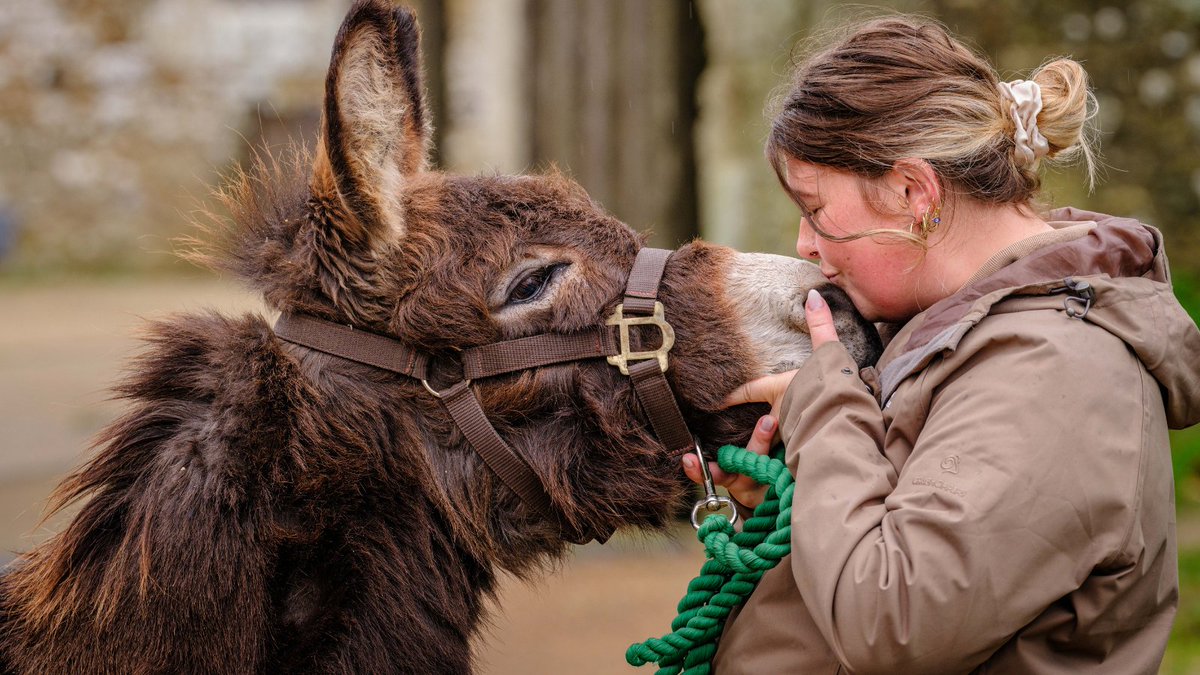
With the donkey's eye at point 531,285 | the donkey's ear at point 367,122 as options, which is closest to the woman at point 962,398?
the donkey's eye at point 531,285

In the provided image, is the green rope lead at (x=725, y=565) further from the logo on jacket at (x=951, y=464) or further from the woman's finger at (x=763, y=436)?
the logo on jacket at (x=951, y=464)

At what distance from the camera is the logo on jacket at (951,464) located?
1.74 m

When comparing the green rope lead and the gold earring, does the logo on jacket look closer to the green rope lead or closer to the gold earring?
the green rope lead

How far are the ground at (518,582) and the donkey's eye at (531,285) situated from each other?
0.67 meters

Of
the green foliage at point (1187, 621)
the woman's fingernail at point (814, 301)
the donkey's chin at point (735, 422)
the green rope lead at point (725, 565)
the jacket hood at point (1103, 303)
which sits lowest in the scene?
the green foliage at point (1187, 621)

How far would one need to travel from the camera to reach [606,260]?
2428mm

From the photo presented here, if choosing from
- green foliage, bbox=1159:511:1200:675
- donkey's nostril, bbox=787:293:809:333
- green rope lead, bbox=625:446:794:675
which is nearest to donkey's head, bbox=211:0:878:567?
donkey's nostril, bbox=787:293:809:333

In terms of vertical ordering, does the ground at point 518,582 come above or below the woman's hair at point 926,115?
below

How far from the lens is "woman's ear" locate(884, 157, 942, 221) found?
2.06 m

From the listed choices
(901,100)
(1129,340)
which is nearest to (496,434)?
(901,100)

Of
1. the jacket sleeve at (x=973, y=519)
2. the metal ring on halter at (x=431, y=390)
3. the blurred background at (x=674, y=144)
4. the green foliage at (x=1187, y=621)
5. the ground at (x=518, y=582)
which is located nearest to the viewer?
the jacket sleeve at (x=973, y=519)

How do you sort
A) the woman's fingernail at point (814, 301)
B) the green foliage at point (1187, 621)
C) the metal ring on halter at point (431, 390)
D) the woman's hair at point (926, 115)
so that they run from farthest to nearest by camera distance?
the green foliage at point (1187, 621) < the metal ring on halter at point (431, 390) < the woman's fingernail at point (814, 301) < the woman's hair at point (926, 115)

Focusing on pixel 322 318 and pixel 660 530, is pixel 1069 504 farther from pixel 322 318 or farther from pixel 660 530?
pixel 322 318

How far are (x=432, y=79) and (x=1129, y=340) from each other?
5364mm
